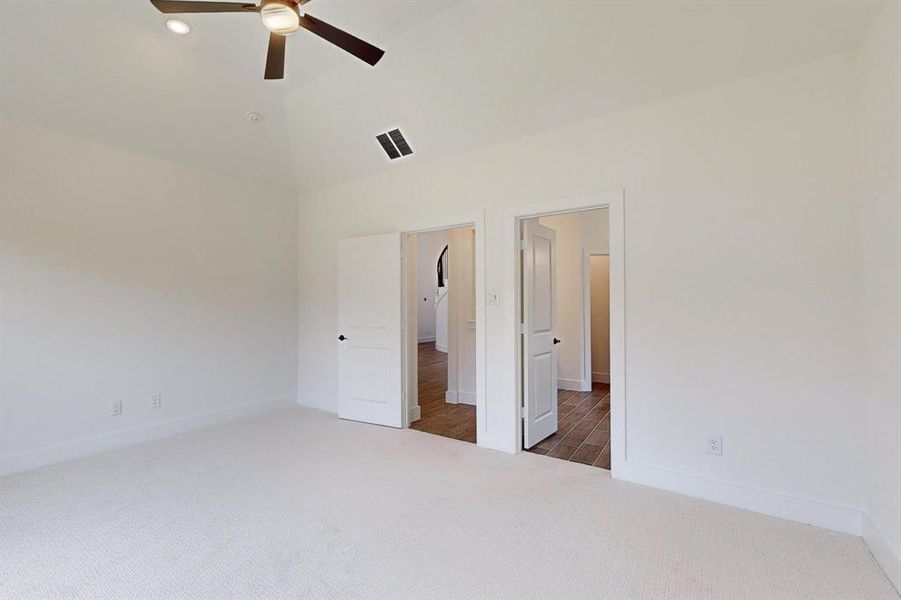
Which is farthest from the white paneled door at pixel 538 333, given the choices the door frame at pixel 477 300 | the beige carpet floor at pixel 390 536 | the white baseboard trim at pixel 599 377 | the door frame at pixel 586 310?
the white baseboard trim at pixel 599 377

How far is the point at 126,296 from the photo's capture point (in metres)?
3.74

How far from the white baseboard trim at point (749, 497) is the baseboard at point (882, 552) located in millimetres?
98

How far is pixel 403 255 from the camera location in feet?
14.0

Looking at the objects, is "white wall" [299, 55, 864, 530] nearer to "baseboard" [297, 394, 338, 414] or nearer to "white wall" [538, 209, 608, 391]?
"white wall" [538, 209, 608, 391]

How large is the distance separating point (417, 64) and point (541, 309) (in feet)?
7.63

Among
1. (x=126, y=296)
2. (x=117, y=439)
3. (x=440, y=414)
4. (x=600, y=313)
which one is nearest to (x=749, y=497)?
(x=440, y=414)

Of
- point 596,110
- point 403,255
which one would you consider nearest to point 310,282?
point 403,255

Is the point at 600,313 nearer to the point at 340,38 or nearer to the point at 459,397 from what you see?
the point at 459,397

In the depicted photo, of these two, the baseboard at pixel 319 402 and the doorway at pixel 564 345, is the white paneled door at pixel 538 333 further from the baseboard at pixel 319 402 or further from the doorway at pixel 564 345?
the baseboard at pixel 319 402

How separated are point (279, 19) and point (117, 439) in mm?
3787

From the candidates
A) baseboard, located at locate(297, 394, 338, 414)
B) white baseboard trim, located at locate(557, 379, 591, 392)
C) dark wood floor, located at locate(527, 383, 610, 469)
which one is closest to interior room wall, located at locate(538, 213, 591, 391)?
white baseboard trim, located at locate(557, 379, 591, 392)

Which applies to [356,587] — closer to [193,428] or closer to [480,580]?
[480,580]

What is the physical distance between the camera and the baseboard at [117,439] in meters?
3.16

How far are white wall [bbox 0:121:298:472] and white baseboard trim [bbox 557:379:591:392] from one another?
3935mm
